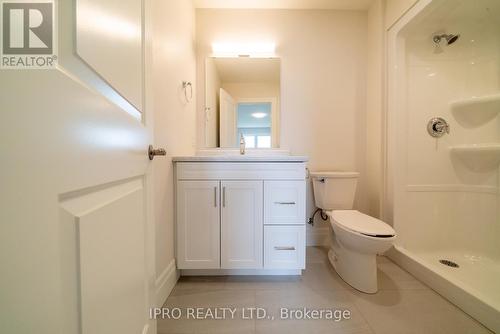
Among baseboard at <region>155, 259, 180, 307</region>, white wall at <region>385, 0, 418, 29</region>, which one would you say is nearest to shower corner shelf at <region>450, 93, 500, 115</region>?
white wall at <region>385, 0, 418, 29</region>

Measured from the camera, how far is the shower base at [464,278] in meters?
1.04

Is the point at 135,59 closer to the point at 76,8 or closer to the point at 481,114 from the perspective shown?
the point at 76,8

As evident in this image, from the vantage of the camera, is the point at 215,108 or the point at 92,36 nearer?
the point at 92,36

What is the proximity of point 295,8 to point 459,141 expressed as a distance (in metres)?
1.91

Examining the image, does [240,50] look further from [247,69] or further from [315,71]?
[315,71]

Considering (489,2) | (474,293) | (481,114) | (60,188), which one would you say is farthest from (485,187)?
(60,188)

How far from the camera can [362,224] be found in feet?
4.45

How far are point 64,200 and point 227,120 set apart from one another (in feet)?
→ 5.80

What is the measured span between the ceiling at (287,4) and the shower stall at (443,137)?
1.68ft

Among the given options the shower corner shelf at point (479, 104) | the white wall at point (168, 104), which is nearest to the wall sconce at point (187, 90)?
the white wall at point (168, 104)

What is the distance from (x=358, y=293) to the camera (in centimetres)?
130

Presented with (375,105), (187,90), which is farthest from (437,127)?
(187,90)

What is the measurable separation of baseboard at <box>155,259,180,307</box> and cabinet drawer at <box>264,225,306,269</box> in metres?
0.62

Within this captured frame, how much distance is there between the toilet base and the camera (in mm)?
1309
